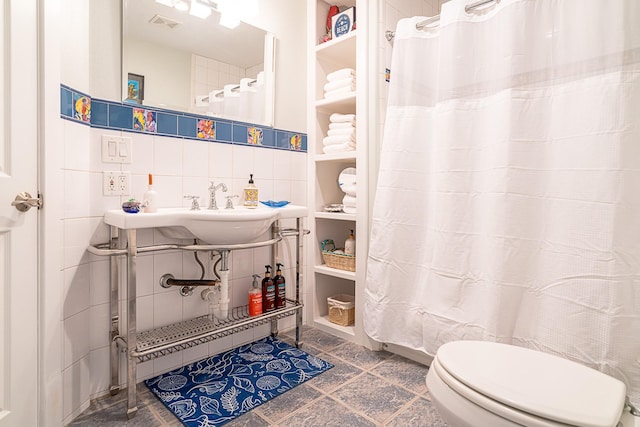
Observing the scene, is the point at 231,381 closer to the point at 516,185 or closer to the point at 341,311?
the point at 341,311

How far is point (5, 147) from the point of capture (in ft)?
3.79

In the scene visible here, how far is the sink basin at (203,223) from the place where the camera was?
4.55 ft

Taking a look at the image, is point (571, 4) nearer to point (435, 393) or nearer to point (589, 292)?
point (589, 292)

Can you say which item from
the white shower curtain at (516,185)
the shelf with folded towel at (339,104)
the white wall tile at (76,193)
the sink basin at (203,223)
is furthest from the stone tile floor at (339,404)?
the shelf with folded towel at (339,104)

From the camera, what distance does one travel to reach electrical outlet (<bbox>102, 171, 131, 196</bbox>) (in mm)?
1551

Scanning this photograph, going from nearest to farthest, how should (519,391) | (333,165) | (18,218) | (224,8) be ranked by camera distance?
(519,391), (18,218), (224,8), (333,165)

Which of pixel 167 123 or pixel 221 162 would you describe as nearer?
pixel 167 123

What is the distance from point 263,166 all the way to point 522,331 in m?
1.54

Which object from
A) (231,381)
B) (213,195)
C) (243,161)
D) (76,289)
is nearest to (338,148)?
(243,161)

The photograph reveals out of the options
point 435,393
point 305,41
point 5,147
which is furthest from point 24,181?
point 305,41

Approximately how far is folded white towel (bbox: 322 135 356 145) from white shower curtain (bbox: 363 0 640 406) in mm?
368

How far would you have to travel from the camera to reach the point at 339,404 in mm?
1542

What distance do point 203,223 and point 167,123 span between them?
609 millimetres

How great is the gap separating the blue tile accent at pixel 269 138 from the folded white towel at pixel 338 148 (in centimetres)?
33
